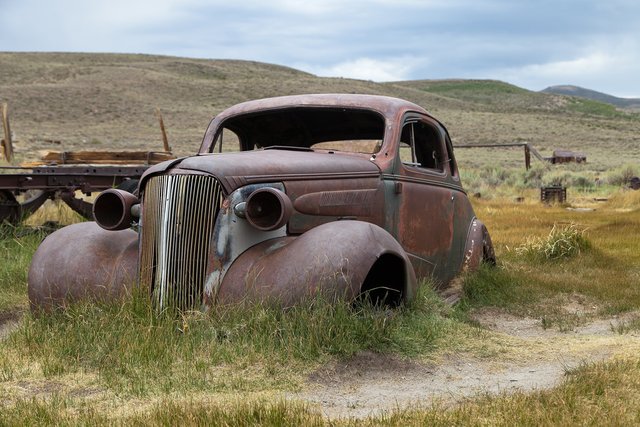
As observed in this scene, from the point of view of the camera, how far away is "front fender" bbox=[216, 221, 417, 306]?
4.64 metres

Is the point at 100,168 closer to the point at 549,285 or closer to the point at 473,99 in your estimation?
the point at 549,285

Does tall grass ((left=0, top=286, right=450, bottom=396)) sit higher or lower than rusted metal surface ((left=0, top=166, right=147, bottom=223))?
lower

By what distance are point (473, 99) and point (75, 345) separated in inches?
3920

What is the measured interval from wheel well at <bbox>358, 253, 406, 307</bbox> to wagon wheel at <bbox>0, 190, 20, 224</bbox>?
22.7 feet

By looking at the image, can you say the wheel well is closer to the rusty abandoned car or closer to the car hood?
the rusty abandoned car

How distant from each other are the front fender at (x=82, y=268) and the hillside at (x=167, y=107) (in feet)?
84.0

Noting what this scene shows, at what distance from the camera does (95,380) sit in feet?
13.7

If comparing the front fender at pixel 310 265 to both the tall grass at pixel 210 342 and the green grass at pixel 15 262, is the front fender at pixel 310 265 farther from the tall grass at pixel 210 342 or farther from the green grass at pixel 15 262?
the green grass at pixel 15 262

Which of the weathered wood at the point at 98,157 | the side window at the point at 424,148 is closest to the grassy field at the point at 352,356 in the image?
the side window at the point at 424,148

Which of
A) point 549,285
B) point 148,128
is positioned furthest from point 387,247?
point 148,128

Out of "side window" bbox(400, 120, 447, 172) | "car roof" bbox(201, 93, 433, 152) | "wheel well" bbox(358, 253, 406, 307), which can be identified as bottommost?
"wheel well" bbox(358, 253, 406, 307)

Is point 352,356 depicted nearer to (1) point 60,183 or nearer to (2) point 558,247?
(2) point 558,247

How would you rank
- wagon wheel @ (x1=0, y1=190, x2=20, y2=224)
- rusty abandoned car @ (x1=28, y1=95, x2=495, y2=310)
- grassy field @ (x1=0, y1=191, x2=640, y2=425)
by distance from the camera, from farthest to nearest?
wagon wheel @ (x1=0, y1=190, x2=20, y2=224) → rusty abandoned car @ (x1=28, y1=95, x2=495, y2=310) → grassy field @ (x1=0, y1=191, x2=640, y2=425)

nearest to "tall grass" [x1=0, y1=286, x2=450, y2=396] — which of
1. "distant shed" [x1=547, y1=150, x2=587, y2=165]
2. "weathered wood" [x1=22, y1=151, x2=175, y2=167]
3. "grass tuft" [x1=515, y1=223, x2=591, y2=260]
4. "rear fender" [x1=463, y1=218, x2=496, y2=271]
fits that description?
"rear fender" [x1=463, y1=218, x2=496, y2=271]
